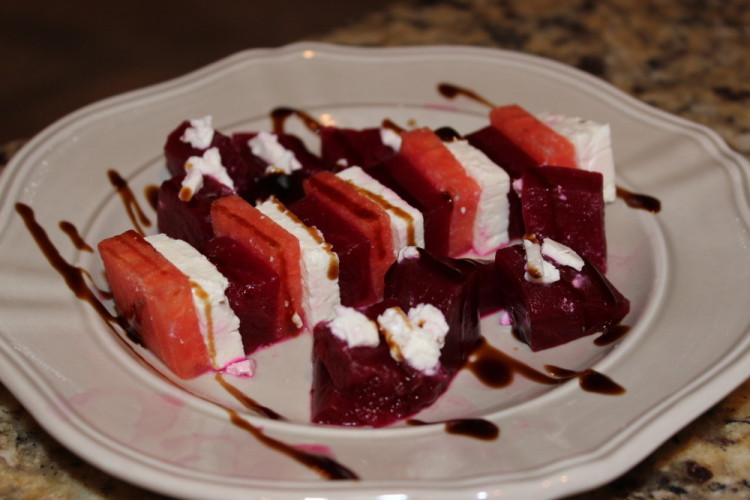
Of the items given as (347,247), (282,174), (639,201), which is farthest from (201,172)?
(639,201)

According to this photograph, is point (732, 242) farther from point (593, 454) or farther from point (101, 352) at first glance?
point (101, 352)

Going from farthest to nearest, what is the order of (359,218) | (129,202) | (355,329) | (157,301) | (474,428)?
1. (129,202)
2. (359,218)
3. (157,301)
4. (355,329)
5. (474,428)

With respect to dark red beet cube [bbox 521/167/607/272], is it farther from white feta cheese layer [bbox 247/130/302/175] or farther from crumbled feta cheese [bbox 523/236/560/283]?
white feta cheese layer [bbox 247/130/302/175]

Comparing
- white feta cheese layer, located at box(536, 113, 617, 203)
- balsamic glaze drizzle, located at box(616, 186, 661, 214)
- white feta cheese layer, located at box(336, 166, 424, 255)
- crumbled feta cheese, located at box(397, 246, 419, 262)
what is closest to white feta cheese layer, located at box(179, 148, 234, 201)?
white feta cheese layer, located at box(336, 166, 424, 255)

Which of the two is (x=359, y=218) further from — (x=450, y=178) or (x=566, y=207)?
(x=566, y=207)

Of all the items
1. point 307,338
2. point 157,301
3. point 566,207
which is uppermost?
point 566,207

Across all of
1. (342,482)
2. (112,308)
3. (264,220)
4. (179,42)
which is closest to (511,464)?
(342,482)

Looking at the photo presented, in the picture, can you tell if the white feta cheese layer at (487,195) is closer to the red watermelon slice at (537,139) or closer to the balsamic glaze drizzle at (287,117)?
the red watermelon slice at (537,139)
